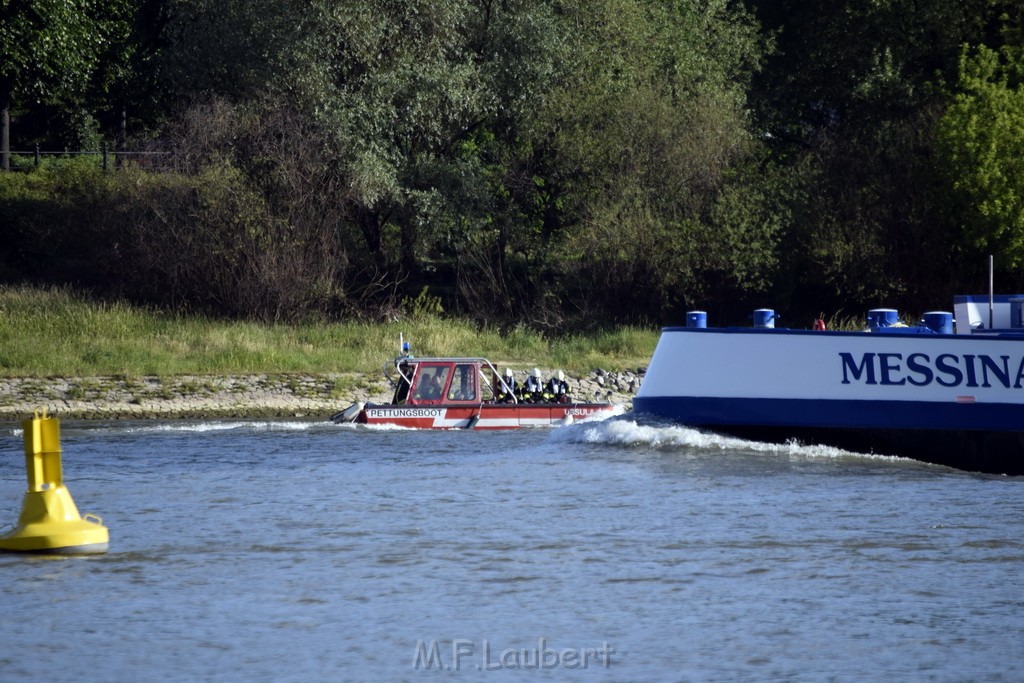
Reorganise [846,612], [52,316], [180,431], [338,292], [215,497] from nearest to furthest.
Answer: [846,612] < [215,497] < [180,431] < [52,316] < [338,292]

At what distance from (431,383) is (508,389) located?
1.54m

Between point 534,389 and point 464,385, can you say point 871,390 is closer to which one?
point 534,389

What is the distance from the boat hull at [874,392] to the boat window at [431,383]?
8722 mm

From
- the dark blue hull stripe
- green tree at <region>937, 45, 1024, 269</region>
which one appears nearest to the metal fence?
green tree at <region>937, 45, 1024, 269</region>

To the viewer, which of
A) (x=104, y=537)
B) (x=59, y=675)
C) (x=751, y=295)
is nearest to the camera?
(x=59, y=675)

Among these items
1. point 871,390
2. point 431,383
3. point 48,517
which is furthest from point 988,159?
point 48,517

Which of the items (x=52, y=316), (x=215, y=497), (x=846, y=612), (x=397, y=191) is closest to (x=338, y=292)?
(x=397, y=191)

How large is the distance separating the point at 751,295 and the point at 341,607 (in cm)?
3569

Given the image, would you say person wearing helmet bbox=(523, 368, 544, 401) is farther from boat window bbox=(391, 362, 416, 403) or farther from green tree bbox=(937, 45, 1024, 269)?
green tree bbox=(937, 45, 1024, 269)

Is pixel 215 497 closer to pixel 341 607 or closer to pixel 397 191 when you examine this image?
pixel 341 607

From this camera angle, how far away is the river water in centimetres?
1142

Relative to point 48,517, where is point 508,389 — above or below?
below

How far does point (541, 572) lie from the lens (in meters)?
14.5

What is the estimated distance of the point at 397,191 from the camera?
148 ft
